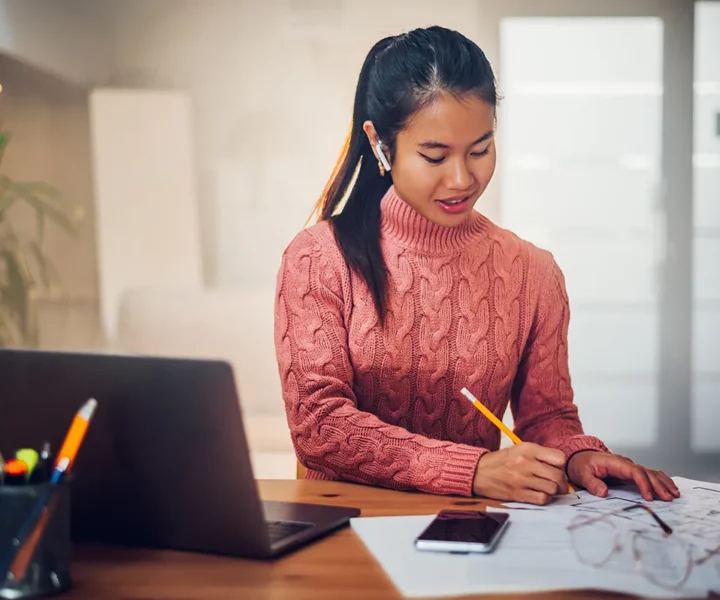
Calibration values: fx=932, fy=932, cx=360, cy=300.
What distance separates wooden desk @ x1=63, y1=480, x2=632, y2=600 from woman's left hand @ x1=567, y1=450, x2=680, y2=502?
35cm

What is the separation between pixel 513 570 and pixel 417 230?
79cm

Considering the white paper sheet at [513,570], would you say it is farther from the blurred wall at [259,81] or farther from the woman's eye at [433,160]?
the blurred wall at [259,81]

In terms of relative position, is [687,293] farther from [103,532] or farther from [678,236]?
[103,532]

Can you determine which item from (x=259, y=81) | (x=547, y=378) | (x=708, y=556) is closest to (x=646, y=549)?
(x=708, y=556)

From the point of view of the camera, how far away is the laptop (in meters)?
0.81

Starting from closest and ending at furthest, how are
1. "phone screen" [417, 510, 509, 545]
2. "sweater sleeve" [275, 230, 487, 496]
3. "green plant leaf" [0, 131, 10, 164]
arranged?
"phone screen" [417, 510, 509, 545] < "sweater sleeve" [275, 230, 487, 496] < "green plant leaf" [0, 131, 10, 164]

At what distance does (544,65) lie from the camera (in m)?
3.48

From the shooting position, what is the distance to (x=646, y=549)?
2.71 feet

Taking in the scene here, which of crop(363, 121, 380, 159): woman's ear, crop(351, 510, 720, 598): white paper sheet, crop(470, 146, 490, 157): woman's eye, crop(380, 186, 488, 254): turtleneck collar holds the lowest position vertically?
crop(351, 510, 720, 598): white paper sheet

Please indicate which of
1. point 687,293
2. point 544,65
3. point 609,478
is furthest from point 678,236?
point 609,478

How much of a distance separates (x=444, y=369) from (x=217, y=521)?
69 cm

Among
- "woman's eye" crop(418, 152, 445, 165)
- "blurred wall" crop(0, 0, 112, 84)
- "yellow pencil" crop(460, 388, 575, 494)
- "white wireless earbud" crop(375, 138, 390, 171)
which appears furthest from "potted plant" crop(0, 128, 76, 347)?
"yellow pencil" crop(460, 388, 575, 494)

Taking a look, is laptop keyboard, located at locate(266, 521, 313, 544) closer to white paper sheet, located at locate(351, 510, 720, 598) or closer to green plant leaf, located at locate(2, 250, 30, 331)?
white paper sheet, located at locate(351, 510, 720, 598)

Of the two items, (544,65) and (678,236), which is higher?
(544,65)
